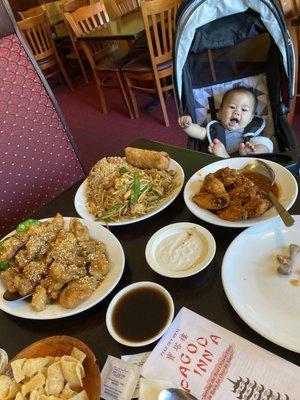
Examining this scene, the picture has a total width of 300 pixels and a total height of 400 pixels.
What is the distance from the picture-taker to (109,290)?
883 mm

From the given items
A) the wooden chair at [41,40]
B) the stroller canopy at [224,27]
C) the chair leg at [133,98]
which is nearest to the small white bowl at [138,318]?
the stroller canopy at [224,27]

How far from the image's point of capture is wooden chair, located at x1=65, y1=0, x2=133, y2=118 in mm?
3787

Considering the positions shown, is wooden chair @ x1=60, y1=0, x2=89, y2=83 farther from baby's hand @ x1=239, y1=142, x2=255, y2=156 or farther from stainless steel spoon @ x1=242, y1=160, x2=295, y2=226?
stainless steel spoon @ x1=242, y1=160, x2=295, y2=226

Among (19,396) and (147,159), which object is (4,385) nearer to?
(19,396)

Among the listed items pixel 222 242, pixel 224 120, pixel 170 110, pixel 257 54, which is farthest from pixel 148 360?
pixel 170 110

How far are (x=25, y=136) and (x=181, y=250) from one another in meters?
1.08

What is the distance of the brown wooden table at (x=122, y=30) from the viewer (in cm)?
325

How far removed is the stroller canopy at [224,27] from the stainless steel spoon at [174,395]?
56.8 inches

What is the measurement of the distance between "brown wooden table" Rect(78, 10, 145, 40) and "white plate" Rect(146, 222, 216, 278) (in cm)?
273

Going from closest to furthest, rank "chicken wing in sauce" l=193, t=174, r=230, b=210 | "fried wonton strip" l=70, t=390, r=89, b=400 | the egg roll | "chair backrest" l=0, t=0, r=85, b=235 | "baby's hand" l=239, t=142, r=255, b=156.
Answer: "fried wonton strip" l=70, t=390, r=89, b=400, "chicken wing in sauce" l=193, t=174, r=230, b=210, the egg roll, "chair backrest" l=0, t=0, r=85, b=235, "baby's hand" l=239, t=142, r=255, b=156

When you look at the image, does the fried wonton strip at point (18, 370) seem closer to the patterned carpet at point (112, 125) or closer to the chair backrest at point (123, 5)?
the patterned carpet at point (112, 125)

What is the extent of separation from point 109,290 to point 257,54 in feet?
5.21

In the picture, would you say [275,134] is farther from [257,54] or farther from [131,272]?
[131,272]

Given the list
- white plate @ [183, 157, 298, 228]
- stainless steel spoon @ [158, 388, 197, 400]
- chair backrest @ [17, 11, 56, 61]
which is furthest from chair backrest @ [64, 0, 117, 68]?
stainless steel spoon @ [158, 388, 197, 400]
